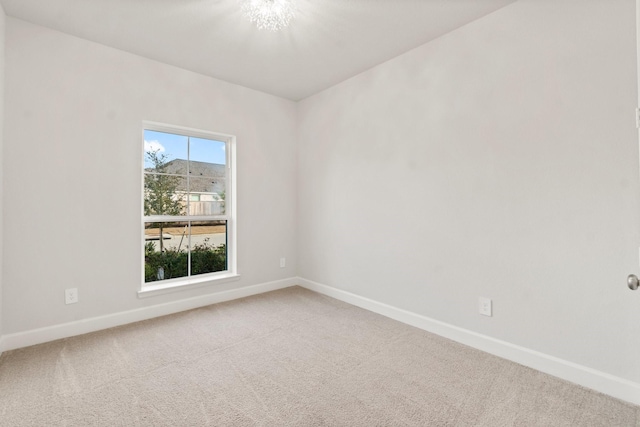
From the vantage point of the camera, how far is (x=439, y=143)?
2.62 m

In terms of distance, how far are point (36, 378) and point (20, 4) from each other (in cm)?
261

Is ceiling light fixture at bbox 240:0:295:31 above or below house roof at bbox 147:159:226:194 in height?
above

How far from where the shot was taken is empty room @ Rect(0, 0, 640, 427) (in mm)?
1772

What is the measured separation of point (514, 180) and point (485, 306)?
98 centimetres

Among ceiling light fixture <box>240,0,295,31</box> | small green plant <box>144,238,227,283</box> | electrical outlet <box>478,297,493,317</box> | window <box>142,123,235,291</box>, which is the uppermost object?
ceiling light fixture <box>240,0,295,31</box>

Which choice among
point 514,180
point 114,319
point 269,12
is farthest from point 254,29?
point 114,319

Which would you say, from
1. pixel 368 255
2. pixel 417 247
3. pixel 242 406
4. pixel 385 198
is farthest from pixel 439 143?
pixel 242 406

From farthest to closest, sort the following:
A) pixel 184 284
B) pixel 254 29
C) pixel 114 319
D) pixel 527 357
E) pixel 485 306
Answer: pixel 184 284, pixel 114 319, pixel 254 29, pixel 485 306, pixel 527 357

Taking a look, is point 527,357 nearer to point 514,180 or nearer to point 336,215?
point 514,180

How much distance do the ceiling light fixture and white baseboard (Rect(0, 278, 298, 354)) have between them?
9.07ft

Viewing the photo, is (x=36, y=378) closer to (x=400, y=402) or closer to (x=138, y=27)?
(x=400, y=402)

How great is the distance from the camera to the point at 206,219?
3.52 meters

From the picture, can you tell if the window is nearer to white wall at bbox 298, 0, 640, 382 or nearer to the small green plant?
the small green plant

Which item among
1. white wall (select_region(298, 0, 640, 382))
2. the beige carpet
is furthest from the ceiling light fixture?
the beige carpet
